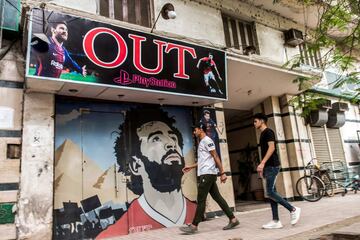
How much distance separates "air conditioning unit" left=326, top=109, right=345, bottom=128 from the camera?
11.3m

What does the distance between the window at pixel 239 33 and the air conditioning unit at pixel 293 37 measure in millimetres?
1416

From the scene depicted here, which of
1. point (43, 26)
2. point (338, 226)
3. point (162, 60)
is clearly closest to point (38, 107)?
point (43, 26)

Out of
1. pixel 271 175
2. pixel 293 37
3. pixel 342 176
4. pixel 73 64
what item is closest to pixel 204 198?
pixel 271 175

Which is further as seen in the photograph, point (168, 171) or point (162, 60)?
point (168, 171)

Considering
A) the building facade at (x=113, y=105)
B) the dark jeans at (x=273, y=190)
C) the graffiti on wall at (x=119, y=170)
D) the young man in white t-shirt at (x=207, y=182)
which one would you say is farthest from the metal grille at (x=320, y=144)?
the young man in white t-shirt at (x=207, y=182)

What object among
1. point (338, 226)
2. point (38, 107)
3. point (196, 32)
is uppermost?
point (196, 32)

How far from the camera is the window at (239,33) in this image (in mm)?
8648

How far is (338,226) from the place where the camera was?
5141 millimetres

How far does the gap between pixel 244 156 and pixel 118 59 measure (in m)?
7.10

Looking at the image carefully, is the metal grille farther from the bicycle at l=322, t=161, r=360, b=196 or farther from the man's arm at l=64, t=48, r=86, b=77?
the man's arm at l=64, t=48, r=86, b=77

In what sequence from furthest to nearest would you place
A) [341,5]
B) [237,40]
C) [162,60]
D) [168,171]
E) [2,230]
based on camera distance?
[237,40], [168,171], [162,60], [2,230], [341,5]

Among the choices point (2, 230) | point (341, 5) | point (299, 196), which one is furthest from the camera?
point (299, 196)

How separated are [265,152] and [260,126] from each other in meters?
0.49

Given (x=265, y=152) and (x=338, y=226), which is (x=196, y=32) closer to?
(x=265, y=152)
